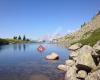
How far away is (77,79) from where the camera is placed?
3005 centimetres

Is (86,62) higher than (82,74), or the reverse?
(86,62)

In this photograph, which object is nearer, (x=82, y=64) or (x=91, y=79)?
(x=91, y=79)

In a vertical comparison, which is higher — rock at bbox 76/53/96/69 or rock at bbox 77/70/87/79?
rock at bbox 76/53/96/69

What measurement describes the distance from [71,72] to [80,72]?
2979mm

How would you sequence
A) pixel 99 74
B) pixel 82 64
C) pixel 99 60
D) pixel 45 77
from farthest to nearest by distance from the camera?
pixel 45 77 < pixel 99 60 < pixel 82 64 < pixel 99 74

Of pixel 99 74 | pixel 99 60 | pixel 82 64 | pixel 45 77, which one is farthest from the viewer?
pixel 45 77

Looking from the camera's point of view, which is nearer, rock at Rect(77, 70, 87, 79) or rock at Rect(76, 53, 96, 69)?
rock at Rect(77, 70, 87, 79)

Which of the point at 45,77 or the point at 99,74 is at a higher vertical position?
the point at 99,74

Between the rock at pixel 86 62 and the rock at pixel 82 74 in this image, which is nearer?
the rock at pixel 82 74

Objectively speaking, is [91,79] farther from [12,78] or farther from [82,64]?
[12,78]

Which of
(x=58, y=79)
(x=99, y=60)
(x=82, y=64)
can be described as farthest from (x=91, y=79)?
(x=58, y=79)

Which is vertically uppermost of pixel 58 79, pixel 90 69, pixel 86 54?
pixel 86 54

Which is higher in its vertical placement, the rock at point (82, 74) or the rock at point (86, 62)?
the rock at point (86, 62)

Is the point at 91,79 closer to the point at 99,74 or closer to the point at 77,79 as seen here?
the point at 99,74
